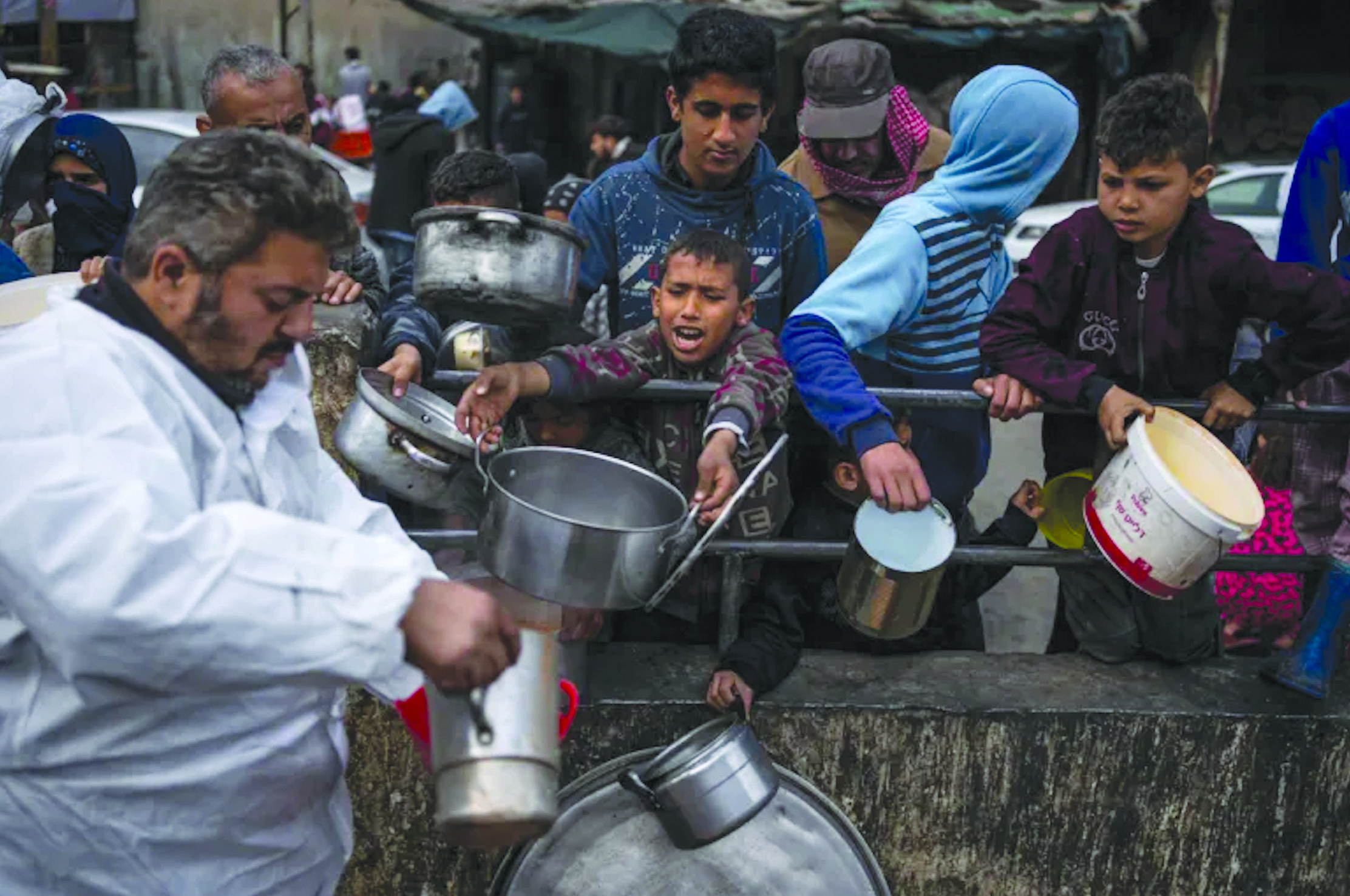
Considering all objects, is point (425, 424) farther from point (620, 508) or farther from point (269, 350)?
point (269, 350)

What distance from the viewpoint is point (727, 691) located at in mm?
2881

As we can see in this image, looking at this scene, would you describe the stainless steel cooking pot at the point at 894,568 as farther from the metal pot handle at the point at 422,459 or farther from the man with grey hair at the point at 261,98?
the man with grey hair at the point at 261,98

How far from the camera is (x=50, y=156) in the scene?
3840 millimetres

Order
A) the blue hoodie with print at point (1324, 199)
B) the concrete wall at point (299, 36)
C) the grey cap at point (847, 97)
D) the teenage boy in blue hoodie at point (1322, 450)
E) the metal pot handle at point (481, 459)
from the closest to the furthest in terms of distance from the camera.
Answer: the metal pot handle at point (481, 459) < the teenage boy in blue hoodie at point (1322, 450) < the blue hoodie with print at point (1324, 199) < the grey cap at point (847, 97) < the concrete wall at point (299, 36)

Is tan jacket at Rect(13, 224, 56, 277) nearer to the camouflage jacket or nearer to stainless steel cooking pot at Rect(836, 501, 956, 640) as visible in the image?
the camouflage jacket

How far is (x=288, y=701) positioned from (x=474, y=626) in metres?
0.45

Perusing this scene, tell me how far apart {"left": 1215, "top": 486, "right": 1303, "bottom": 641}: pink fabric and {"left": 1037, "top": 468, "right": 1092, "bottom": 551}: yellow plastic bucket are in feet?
2.74

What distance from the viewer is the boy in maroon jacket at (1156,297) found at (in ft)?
9.49

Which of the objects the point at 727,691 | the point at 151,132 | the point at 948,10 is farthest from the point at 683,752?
the point at 948,10

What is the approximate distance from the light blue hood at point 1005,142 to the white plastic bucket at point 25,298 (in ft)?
6.25

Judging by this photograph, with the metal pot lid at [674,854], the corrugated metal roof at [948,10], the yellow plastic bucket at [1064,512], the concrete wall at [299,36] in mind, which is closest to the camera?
the metal pot lid at [674,854]

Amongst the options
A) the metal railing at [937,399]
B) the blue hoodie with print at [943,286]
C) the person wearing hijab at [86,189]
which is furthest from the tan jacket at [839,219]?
the person wearing hijab at [86,189]

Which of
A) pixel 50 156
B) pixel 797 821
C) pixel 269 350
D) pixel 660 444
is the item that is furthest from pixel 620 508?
pixel 50 156

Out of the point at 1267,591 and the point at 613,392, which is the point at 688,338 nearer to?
the point at 613,392
